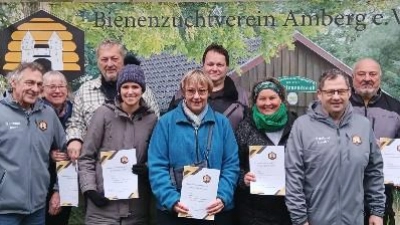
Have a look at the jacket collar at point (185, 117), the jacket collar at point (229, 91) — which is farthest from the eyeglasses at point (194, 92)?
the jacket collar at point (229, 91)

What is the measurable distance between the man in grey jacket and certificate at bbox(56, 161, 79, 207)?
1796 mm

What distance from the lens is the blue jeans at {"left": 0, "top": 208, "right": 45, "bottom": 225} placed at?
430 centimetres

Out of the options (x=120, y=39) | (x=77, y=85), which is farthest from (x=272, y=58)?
(x=77, y=85)

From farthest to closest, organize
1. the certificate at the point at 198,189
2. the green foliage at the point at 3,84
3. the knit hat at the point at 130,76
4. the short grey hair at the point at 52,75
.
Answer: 1. the green foliage at the point at 3,84
2. the short grey hair at the point at 52,75
3. the knit hat at the point at 130,76
4. the certificate at the point at 198,189

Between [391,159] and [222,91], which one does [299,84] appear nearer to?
[222,91]

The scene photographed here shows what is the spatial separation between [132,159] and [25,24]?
6.43ft

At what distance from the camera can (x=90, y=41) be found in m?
5.51

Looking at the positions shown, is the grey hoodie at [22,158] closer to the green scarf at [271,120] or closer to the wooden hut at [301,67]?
the green scarf at [271,120]

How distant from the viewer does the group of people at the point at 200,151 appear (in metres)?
4.17

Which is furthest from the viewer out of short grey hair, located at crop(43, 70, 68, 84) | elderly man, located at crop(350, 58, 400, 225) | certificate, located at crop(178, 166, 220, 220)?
short grey hair, located at crop(43, 70, 68, 84)

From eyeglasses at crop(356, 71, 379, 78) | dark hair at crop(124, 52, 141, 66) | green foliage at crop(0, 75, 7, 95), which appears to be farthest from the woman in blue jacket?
green foliage at crop(0, 75, 7, 95)

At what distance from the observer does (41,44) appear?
5504mm

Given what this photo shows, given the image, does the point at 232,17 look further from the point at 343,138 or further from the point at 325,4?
the point at 343,138

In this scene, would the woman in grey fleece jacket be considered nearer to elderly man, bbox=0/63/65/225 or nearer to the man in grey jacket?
elderly man, bbox=0/63/65/225
